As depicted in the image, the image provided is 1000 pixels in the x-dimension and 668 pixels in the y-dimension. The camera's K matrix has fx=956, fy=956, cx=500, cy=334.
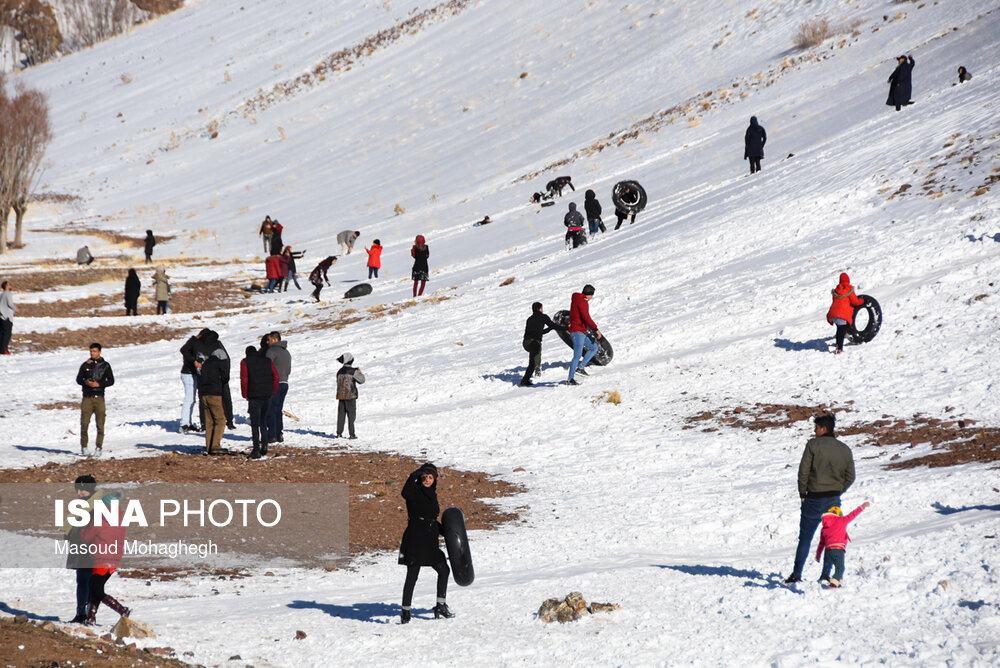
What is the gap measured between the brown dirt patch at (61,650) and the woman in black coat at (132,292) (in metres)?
23.9

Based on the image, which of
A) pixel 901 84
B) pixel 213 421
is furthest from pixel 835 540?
pixel 901 84

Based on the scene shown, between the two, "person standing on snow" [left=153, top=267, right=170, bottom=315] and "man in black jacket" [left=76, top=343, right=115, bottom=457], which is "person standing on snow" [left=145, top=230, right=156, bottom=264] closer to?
"person standing on snow" [left=153, top=267, right=170, bottom=315]

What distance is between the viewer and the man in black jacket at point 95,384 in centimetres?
1373

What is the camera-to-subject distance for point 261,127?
211 feet

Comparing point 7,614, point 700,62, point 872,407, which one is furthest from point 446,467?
point 700,62

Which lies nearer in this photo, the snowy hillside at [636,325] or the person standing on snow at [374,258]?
the snowy hillside at [636,325]

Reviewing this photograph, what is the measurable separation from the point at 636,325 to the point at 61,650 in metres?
15.8

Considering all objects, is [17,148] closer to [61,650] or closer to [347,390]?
[347,390]

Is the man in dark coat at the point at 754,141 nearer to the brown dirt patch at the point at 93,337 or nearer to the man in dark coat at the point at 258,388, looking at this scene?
the brown dirt patch at the point at 93,337

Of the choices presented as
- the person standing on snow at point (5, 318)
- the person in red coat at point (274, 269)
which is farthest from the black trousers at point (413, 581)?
the person in red coat at point (274, 269)

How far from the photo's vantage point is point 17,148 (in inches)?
1799

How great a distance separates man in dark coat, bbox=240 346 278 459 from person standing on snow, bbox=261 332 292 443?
0.95 metres

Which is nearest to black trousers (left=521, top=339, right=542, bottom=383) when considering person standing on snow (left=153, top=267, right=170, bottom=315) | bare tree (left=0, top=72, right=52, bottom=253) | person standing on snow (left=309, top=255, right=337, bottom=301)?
person standing on snow (left=309, top=255, right=337, bottom=301)

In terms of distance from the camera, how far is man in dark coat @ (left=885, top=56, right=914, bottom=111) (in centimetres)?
2814
